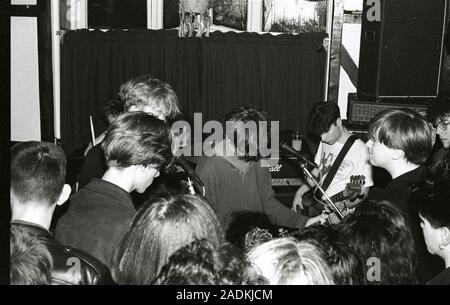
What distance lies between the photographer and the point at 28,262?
1638 millimetres

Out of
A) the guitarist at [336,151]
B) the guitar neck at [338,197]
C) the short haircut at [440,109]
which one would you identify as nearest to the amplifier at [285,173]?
the guitarist at [336,151]

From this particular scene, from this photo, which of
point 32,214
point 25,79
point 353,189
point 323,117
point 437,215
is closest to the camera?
point 32,214

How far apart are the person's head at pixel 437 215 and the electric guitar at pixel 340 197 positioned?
4.15 ft

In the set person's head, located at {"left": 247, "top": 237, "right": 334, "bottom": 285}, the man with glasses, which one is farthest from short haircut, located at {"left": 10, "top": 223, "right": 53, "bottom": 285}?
the man with glasses

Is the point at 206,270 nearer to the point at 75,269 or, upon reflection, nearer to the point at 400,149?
the point at 75,269

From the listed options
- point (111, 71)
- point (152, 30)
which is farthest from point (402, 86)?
point (111, 71)

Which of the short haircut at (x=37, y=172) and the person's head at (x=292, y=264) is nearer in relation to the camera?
the person's head at (x=292, y=264)

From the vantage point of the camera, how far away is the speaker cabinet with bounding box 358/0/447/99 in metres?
5.56

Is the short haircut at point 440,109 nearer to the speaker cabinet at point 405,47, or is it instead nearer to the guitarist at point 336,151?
the guitarist at point 336,151

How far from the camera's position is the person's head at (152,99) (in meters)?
3.26

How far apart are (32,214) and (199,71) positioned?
4.46 meters

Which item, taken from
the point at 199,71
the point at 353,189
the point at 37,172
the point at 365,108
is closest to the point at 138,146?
the point at 37,172

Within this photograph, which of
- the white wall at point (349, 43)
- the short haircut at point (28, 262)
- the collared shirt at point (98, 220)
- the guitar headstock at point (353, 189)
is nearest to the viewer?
the short haircut at point (28, 262)

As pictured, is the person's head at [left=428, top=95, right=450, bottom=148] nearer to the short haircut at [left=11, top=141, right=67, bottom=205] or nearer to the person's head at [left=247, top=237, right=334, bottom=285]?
the person's head at [left=247, top=237, right=334, bottom=285]
